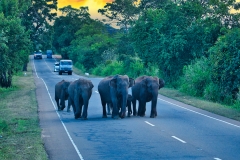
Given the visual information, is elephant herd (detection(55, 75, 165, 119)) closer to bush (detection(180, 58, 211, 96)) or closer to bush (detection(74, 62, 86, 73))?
bush (detection(180, 58, 211, 96))

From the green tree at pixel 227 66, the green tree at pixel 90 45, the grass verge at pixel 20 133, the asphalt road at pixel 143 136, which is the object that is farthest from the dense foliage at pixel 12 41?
the green tree at pixel 90 45

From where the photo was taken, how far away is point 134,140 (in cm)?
1656

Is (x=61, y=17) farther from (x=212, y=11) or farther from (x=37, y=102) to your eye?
(x=37, y=102)

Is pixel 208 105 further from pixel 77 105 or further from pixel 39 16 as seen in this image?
pixel 39 16

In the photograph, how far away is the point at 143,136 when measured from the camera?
57.2 ft

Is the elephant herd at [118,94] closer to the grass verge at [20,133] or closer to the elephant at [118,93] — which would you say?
the elephant at [118,93]

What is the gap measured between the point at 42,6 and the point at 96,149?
8171 cm

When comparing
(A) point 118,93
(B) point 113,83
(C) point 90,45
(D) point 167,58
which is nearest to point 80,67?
(C) point 90,45

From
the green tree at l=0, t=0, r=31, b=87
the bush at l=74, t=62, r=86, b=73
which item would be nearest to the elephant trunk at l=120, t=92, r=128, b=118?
the green tree at l=0, t=0, r=31, b=87

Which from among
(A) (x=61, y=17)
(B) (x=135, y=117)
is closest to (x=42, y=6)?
(A) (x=61, y=17)

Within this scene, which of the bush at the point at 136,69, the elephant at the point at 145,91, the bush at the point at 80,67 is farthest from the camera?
the bush at the point at 80,67

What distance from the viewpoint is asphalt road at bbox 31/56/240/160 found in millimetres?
14109

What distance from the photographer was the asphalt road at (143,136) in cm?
1411

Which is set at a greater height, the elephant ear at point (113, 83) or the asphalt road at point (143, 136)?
the elephant ear at point (113, 83)
